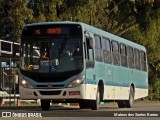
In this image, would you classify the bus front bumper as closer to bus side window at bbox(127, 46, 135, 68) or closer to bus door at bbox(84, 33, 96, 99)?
bus door at bbox(84, 33, 96, 99)

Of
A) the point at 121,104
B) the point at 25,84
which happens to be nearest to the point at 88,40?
the point at 25,84

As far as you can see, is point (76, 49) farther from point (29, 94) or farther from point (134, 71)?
point (134, 71)

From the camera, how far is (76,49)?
2270cm

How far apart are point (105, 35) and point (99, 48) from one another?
151cm

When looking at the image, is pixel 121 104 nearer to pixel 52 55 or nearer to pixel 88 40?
pixel 88 40

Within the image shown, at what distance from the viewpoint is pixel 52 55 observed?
22.7m

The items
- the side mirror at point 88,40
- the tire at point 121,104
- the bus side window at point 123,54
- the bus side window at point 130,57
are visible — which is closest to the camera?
the side mirror at point 88,40

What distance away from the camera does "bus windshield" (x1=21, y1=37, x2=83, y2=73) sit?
22.6 meters

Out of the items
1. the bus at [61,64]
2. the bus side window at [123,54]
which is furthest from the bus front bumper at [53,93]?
the bus side window at [123,54]

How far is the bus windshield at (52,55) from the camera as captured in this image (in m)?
22.6

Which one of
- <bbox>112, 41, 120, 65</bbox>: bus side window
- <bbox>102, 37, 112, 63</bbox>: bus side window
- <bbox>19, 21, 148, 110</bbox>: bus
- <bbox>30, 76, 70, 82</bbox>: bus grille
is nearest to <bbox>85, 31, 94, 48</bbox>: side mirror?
<bbox>19, 21, 148, 110</bbox>: bus

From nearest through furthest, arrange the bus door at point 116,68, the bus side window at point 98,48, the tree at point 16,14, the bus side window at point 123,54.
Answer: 1. the bus side window at point 98,48
2. the bus door at point 116,68
3. the bus side window at point 123,54
4. the tree at point 16,14

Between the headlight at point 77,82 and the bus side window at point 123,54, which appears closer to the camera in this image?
the headlight at point 77,82

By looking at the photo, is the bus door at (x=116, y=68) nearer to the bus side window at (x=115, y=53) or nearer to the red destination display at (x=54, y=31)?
the bus side window at (x=115, y=53)
